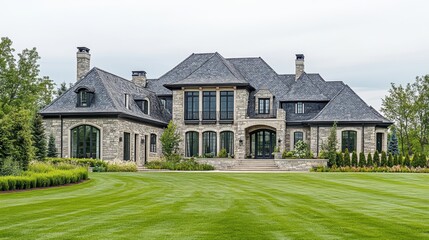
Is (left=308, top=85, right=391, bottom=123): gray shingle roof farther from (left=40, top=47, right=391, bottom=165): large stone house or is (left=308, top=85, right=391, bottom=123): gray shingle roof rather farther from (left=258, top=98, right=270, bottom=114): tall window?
(left=258, top=98, right=270, bottom=114): tall window

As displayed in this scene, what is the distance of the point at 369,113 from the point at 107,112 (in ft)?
61.7

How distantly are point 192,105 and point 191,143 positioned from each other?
9.48 feet

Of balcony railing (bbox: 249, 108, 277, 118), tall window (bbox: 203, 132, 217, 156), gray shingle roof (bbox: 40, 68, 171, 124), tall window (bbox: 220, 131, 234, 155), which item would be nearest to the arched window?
gray shingle roof (bbox: 40, 68, 171, 124)

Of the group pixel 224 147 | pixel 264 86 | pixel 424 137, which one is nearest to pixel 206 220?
pixel 224 147

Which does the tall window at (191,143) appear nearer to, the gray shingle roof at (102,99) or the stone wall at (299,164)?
the gray shingle roof at (102,99)

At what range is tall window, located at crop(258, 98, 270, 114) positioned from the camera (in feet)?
150

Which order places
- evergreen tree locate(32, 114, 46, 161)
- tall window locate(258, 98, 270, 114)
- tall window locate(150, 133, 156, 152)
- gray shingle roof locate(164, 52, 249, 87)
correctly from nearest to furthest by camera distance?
evergreen tree locate(32, 114, 46, 161) < gray shingle roof locate(164, 52, 249, 87) < tall window locate(150, 133, 156, 152) < tall window locate(258, 98, 270, 114)

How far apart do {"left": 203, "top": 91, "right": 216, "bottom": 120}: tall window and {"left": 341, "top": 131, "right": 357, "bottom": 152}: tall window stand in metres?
9.68

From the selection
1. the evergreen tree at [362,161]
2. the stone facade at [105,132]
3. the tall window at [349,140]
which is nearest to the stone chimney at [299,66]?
the tall window at [349,140]

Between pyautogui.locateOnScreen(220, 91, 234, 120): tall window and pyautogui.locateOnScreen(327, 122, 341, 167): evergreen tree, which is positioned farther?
pyautogui.locateOnScreen(220, 91, 234, 120): tall window

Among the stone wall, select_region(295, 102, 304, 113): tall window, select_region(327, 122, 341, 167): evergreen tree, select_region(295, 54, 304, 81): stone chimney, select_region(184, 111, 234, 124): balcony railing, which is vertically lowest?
the stone wall

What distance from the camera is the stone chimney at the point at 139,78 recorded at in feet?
164

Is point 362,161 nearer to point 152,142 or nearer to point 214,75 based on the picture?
point 214,75

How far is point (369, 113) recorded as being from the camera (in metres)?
43.3
